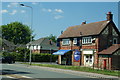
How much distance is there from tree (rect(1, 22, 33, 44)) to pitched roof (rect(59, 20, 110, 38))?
48.8m

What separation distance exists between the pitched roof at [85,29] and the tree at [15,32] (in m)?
48.8

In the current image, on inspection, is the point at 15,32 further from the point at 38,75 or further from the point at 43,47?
the point at 38,75

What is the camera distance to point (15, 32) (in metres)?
97.1

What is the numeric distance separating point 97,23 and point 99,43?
581cm

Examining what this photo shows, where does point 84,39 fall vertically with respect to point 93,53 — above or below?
above

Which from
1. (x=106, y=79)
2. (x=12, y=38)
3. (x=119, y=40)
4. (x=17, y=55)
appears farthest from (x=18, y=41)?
(x=106, y=79)

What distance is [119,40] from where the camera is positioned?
42.4m

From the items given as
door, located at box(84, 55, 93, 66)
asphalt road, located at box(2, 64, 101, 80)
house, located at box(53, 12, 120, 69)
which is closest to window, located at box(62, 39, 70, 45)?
house, located at box(53, 12, 120, 69)

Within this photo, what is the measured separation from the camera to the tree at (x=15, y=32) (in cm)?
9662

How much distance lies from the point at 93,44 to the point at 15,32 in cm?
6306

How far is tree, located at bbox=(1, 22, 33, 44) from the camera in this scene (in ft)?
317

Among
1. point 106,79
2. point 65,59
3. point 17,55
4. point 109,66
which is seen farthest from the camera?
point 17,55

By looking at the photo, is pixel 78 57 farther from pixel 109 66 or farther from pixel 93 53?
pixel 109 66

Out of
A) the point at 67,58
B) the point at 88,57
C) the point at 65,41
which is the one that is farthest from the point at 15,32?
the point at 88,57
